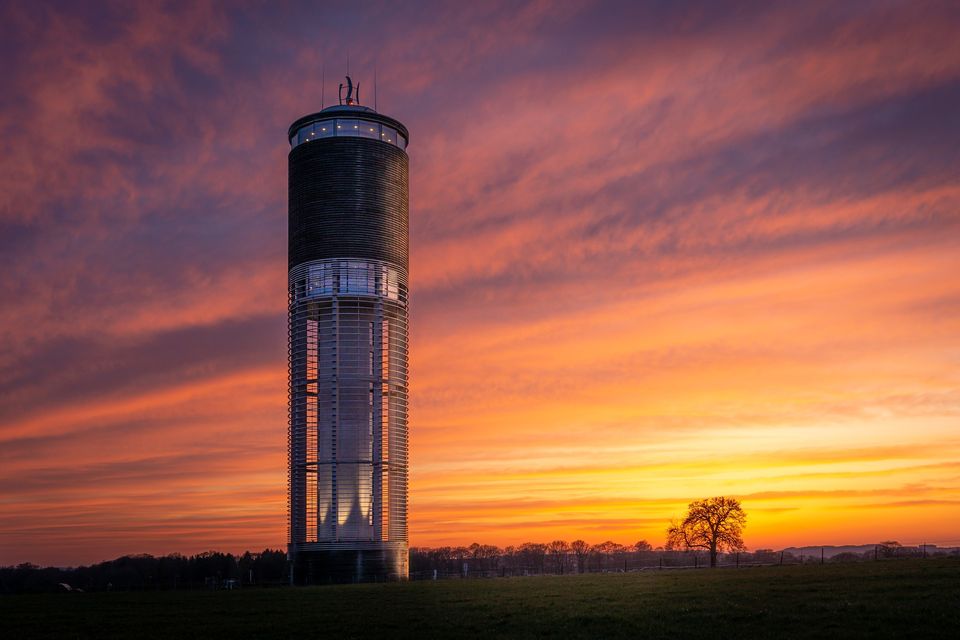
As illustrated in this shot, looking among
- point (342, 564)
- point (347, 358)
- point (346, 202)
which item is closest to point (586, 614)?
point (342, 564)

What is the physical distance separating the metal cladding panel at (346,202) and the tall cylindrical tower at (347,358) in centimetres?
14

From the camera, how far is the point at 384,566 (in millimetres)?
125438

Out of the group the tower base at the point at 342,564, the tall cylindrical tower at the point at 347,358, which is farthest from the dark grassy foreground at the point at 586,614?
the tall cylindrical tower at the point at 347,358

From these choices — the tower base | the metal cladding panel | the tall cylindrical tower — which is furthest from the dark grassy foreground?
the metal cladding panel

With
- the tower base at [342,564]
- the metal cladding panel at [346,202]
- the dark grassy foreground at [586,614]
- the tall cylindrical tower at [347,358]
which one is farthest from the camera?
the metal cladding panel at [346,202]

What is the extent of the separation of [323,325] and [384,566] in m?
32.5

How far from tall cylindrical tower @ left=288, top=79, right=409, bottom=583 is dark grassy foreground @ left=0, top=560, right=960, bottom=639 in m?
70.0

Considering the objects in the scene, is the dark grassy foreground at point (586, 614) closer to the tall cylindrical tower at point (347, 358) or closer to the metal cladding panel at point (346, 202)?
the tall cylindrical tower at point (347, 358)

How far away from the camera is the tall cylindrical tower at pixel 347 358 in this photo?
423 ft

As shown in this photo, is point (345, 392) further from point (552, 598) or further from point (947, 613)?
point (947, 613)

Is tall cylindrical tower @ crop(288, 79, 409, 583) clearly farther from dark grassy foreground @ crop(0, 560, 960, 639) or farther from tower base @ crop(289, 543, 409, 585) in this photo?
dark grassy foreground @ crop(0, 560, 960, 639)

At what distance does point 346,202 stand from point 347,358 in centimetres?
2079

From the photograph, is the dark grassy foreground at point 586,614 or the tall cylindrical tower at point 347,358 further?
the tall cylindrical tower at point 347,358

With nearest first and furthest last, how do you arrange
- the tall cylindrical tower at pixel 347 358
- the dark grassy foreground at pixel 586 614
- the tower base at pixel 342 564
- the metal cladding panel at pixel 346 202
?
1. the dark grassy foreground at pixel 586 614
2. the tower base at pixel 342 564
3. the tall cylindrical tower at pixel 347 358
4. the metal cladding panel at pixel 346 202
